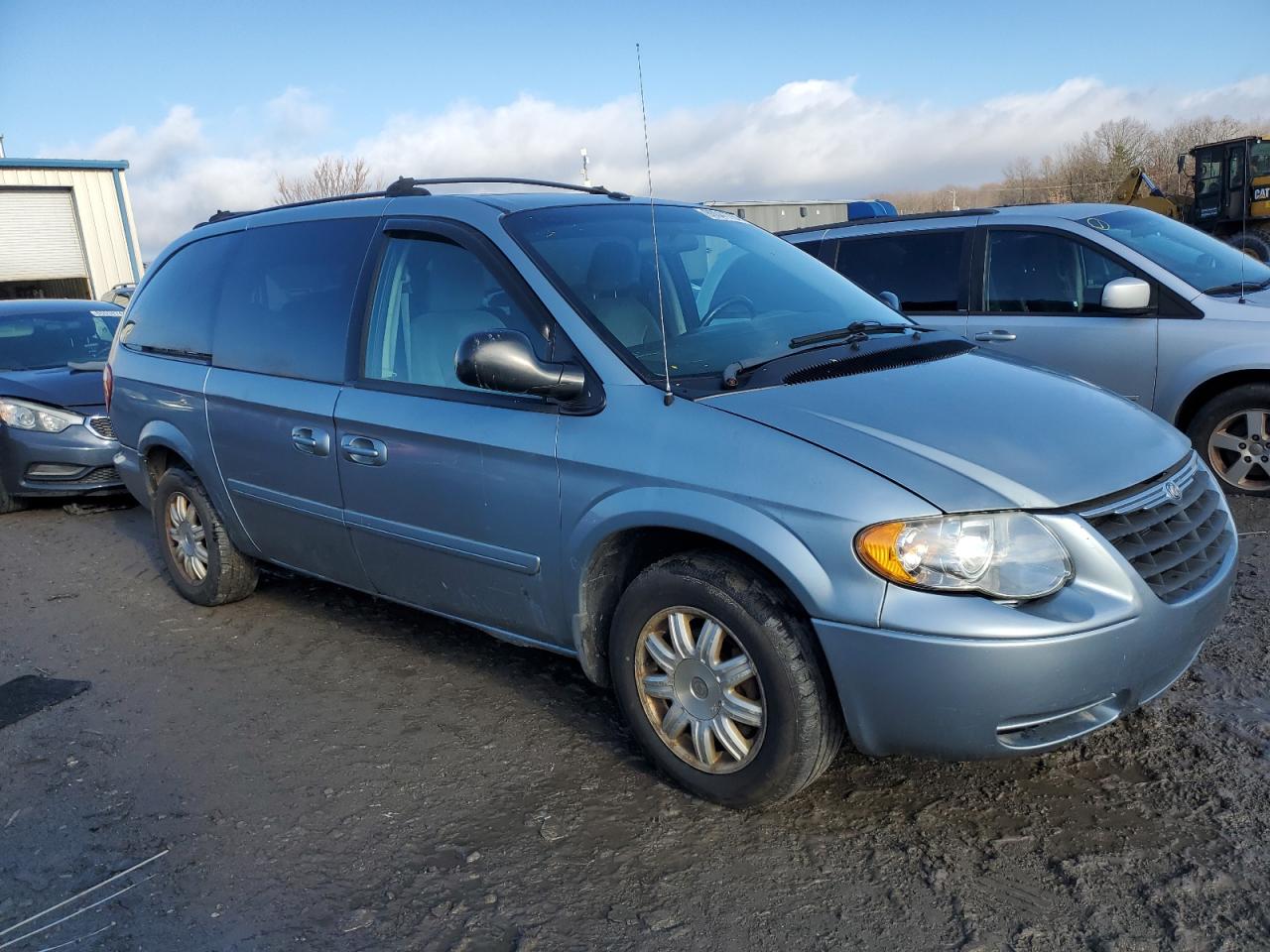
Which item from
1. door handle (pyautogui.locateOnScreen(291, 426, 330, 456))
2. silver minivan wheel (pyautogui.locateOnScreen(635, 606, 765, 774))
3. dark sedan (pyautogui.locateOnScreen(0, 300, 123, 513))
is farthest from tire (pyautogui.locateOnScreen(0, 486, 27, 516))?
silver minivan wheel (pyautogui.locateOnScreen(635, 606, 765, 774))

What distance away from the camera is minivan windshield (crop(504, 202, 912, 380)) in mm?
3371

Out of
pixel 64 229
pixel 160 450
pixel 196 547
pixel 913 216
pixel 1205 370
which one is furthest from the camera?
pixel 64 229

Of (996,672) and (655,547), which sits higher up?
(655,547)

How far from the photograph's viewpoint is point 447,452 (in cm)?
353

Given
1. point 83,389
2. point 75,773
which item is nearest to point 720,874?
point 75,773

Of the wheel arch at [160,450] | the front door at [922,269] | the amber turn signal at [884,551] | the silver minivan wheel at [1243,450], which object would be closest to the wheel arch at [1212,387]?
the silver minivan wheel at [1243,450]

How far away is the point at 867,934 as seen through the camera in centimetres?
246

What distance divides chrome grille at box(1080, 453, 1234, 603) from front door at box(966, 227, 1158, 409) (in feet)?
9.45

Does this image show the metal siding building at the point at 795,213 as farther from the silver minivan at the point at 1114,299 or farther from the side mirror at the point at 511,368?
the side mirror at the point at 511,368

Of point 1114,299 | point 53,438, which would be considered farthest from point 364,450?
point 53,438

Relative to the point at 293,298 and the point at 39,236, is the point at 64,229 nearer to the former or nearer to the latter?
the point at 39,236

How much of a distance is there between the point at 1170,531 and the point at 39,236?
27.7 meters

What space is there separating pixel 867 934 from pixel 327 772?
1.89 metres

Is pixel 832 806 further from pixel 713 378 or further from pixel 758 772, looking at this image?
pixel 713 378
